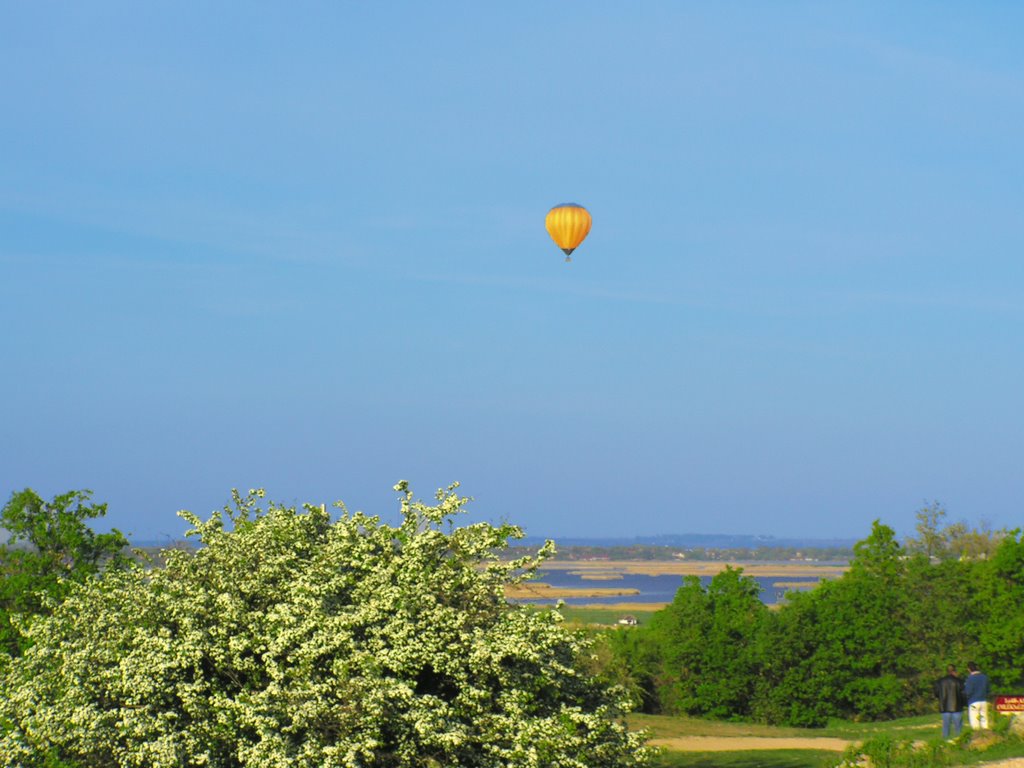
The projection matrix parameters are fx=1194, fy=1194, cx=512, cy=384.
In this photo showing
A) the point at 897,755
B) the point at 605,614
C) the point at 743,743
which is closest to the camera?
the point at 897,755

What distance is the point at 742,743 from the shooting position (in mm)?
32375

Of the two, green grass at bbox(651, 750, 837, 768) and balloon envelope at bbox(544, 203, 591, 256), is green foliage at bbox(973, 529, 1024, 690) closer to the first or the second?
green grass at bbox(651, 750, 837, 768)

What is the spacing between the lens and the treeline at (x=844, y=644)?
135ft

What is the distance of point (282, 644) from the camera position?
16.3 m

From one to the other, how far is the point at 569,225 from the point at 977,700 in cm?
2036

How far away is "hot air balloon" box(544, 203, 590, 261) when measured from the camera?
39.6m

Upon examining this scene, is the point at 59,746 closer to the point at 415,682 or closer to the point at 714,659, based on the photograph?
the point at 415,682

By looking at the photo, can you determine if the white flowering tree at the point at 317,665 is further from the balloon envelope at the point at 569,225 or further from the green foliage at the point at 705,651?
the green foliage at the point at 705,651

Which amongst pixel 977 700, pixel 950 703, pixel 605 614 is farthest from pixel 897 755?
pixel 605 614

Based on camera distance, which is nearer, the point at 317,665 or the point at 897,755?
the point at 317,665

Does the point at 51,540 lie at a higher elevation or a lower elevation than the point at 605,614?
higher

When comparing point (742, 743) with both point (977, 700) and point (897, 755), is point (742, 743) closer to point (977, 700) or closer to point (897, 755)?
point (977, 700)

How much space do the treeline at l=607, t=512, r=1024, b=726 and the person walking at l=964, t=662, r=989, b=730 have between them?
16.1 m

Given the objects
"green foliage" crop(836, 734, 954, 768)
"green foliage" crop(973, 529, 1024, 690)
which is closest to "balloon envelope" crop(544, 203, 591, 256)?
"green foliage" crop(973, 529, 1024, 690)
